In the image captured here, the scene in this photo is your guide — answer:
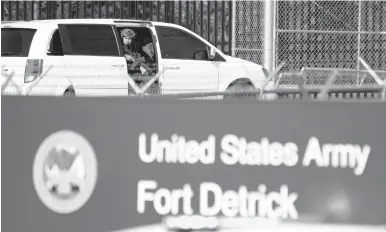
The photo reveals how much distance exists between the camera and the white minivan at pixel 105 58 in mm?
14062

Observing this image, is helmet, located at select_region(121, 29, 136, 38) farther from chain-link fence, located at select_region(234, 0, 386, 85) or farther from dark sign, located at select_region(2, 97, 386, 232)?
dark sign, located at select_region(2, 97, 386, 232)

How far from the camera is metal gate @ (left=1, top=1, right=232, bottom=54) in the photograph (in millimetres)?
20641

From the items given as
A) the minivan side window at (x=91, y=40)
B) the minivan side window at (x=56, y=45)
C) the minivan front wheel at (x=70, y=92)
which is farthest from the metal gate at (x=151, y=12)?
the minivan front wheel at (x=70, y=92)

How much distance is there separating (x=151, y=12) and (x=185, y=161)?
14.4 m

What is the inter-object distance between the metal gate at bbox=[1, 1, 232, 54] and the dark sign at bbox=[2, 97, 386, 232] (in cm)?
1342

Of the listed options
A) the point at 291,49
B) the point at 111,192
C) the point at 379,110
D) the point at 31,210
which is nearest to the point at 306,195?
the point at 379,110

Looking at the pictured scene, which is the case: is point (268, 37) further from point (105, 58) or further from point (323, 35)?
point (323, 35)

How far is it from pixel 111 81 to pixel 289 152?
7.09 metres

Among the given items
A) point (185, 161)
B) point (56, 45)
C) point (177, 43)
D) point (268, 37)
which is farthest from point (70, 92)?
Result: point (185, 161)

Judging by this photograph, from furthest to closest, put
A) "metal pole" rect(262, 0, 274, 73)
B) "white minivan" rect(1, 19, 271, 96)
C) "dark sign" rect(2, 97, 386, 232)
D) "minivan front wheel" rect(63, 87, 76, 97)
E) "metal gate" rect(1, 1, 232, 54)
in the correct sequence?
"metal gate" rect(1, 1, 232, 54) < "metal pole" rect(262, 0, 274, 73) < "white minivan" rect(1, 19, 271, 96) < "minivan front wheel" rect(63, 87, 76, 97) < "dark sign" rect(2, 97, 386, 232)

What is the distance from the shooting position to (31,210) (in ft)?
23.3

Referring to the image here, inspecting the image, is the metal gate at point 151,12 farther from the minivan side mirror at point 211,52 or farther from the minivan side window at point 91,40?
the minivan side window at point 91,40

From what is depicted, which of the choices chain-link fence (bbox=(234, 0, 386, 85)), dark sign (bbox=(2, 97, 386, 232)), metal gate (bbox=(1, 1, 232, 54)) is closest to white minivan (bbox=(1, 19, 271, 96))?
chain-link fence (bbox=(234, 0, 386, 85))

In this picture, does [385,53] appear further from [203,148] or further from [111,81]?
[203,148]
